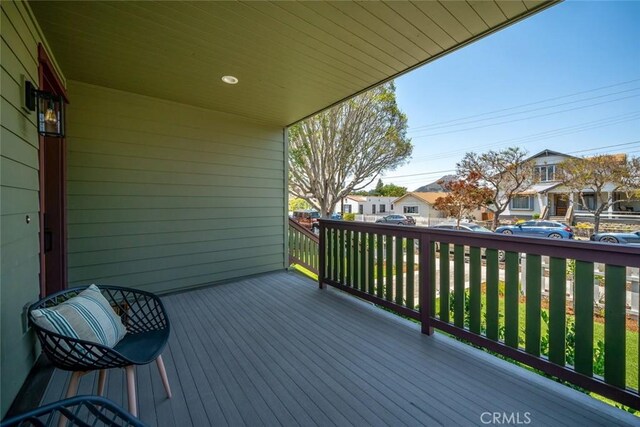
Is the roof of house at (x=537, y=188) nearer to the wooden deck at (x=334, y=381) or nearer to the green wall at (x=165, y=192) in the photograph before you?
the green wall at (x=165, y=192)

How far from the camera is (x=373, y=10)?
6.39ft

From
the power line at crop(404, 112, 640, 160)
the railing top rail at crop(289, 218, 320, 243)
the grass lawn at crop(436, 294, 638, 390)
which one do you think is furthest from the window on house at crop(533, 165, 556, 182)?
the railing top rail at crop(289, 218, 320, 243)

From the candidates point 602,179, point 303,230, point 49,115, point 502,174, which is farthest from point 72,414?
point 502,174

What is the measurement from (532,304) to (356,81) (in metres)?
2.71

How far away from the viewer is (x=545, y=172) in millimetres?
11023

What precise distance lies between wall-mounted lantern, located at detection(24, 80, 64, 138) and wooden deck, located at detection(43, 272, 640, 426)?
5.91 feet

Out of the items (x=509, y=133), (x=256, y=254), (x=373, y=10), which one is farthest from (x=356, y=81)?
(x=509, y=133)

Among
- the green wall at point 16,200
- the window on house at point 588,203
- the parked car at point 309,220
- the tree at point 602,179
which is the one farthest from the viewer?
the parked car at point 309,220

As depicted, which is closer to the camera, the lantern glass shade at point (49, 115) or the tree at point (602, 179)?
the lantern glass shade at point (49, 115)

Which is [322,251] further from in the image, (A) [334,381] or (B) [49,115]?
(B) [49,115]

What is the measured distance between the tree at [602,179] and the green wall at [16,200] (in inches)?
452

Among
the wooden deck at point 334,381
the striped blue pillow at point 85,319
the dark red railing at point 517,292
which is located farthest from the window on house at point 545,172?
the striped blue pillow at point 85,319

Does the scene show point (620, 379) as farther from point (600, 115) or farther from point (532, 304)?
point (600, 115)

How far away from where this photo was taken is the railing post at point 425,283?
2.42 metres
